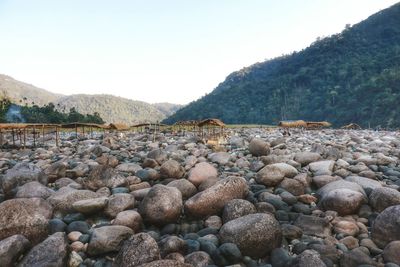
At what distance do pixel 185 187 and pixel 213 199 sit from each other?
1210 mm

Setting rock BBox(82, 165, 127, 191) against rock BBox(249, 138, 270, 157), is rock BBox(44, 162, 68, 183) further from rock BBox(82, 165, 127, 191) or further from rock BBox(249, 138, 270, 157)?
rock BBox(249, 138, 270, 157)

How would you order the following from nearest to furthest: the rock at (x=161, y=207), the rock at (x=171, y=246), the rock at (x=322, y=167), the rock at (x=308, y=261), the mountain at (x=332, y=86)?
the rock at (x=308, y=261) → the rock at (x=171, y=246) → the rock at (x=161, y=207) → the rock at (x=322, y=167) → the mountain at (x=332, y=86)

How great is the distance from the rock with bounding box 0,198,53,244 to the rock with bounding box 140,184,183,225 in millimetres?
1884

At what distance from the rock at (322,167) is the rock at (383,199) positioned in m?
1.97

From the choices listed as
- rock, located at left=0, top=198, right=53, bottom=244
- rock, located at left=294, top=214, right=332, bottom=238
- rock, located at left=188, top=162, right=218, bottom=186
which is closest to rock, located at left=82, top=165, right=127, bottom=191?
rock, located at left=188, top=162, right=218, bottom=186

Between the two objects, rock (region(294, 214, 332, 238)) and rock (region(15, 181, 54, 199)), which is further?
rock (region(15, 181, 54, 199))

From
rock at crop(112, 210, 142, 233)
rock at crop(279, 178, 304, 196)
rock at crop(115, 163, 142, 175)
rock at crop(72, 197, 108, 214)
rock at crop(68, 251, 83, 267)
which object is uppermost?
rock at crop(115, 163, 142, 175)

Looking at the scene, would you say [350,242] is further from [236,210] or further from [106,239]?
[106,239]

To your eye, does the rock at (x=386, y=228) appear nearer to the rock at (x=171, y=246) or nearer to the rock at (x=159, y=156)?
the rock at (x=171, y=246)

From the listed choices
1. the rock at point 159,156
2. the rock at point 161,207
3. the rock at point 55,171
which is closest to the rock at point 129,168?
the rock at point 159,156

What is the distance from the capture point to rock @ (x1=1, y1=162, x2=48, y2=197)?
29.3 feet

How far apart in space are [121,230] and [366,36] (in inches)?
5733

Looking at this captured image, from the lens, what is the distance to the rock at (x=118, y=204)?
7534 millimetres

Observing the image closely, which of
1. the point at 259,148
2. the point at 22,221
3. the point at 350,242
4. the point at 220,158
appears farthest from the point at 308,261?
the point at 259,148
